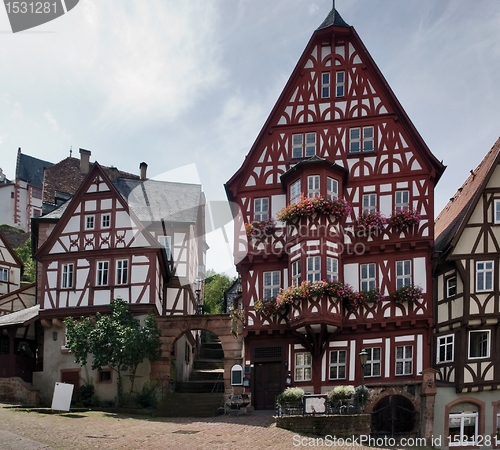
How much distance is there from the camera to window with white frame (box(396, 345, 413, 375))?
30469 millimetres

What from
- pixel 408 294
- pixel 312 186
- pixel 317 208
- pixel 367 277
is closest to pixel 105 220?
pixel 312 186

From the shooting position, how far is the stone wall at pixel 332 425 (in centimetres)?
2575

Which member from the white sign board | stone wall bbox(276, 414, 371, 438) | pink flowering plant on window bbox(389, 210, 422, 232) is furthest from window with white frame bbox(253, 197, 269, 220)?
the white sign board

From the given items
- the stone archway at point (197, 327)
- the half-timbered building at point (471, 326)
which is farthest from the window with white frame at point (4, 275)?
the half-timbered building at point (471, 326)

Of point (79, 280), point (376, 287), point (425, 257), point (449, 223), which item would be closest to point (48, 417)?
point (79, 280)

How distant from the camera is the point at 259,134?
3372 centimetres

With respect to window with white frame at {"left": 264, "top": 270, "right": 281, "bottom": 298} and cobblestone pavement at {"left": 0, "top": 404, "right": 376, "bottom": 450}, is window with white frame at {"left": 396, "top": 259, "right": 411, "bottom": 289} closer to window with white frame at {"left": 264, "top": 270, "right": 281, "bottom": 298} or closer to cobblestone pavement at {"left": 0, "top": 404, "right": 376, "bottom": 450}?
window with white frame at {"left": 264, "top": 270, "right": 281, "bottom": 298}

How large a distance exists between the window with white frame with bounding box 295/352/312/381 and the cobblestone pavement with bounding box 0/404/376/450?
2.18 metres

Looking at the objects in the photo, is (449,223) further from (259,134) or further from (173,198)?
(173,198)

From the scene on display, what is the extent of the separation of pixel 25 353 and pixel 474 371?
69.5 ft

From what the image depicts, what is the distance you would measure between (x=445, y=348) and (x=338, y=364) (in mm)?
4315

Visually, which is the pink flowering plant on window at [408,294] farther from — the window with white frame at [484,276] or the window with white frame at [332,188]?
the window with white frame at [332,188]

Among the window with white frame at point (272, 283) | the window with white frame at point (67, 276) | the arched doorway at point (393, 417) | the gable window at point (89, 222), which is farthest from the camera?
the gable window at point (89, 222)

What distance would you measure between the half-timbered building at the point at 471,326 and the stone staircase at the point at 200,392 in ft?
30.3
